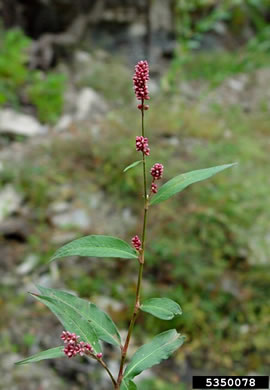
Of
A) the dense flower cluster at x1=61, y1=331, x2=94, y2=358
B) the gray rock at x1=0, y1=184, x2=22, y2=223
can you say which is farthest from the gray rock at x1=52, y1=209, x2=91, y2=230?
the dense flower cluster at x1=61, y1=331, x2=94, y2=358

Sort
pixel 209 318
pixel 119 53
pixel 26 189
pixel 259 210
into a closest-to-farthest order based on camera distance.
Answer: pixel 209 318
pixel 259 210
pixel 26 189
pixel 119 53

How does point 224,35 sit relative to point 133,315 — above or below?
above

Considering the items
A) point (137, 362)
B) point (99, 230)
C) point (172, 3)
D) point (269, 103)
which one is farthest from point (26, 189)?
point (172, 3)

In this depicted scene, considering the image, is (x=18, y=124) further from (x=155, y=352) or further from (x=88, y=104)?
(x=155, y=352)

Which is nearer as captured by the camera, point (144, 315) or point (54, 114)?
point (144, 315)

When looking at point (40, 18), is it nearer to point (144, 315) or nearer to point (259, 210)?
point (259, 210)

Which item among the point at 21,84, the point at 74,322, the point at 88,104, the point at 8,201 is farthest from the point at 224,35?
the point at 74,322

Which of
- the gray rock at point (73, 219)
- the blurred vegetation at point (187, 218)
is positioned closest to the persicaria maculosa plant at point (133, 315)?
the blurred vegetation at point (187, 218)
